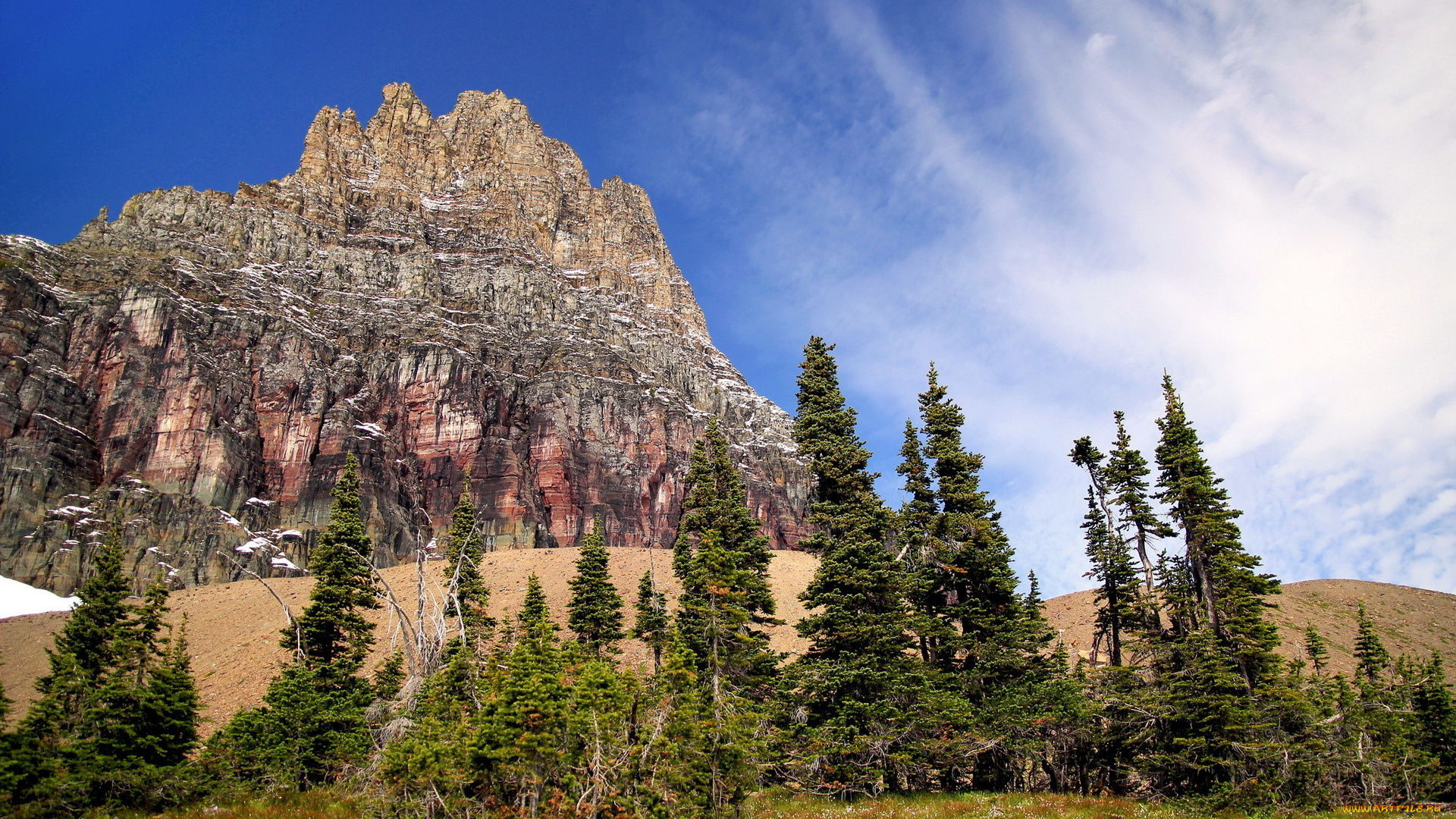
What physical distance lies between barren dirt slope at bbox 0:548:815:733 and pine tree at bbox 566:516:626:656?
2.50m

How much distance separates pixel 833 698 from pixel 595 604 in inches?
809

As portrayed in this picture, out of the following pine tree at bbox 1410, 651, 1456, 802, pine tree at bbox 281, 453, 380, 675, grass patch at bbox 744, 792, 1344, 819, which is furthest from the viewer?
pine tree at bbox 281, 453, 380, 675

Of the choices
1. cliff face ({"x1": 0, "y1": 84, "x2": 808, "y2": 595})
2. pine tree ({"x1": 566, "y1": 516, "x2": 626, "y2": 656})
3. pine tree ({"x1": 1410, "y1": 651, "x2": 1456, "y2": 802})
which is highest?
cliff face ({"x1": 0, "y1": 84, "x2": 808, "y2": 595})

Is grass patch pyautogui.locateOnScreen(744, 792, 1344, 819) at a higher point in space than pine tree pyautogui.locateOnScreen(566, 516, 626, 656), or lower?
lower

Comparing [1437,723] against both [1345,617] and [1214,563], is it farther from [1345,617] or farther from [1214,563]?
[1345,617]

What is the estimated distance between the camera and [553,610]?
54.8m

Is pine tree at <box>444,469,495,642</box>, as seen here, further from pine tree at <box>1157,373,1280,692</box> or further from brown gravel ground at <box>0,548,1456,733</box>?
pine tree at <box>1157,373,1280,692</box>

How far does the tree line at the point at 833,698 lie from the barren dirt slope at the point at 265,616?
1518 centimetres

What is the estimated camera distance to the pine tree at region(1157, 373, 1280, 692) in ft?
73.9

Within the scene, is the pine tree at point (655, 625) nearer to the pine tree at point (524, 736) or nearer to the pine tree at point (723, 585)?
the pine tree at point (723, 585)

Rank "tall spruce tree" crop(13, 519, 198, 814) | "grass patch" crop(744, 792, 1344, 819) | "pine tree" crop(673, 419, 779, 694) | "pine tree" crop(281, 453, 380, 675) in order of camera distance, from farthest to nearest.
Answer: "pine tree" crop(281, 453, 380, 675)
"pine tree" crop(673, 419, 779, 694)
"grass patch" crop(744, 792, 1344, 819)
"tall spruce tree" crop(13, 519, 198, 814)

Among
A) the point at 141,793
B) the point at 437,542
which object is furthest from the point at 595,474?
the point at 141,793

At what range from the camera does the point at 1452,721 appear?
97.6ft

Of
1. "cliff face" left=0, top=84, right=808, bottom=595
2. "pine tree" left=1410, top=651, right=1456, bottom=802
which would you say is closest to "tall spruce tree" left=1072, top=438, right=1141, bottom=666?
"pine tree" left=1410, top=651, right=1456, bottom=802
